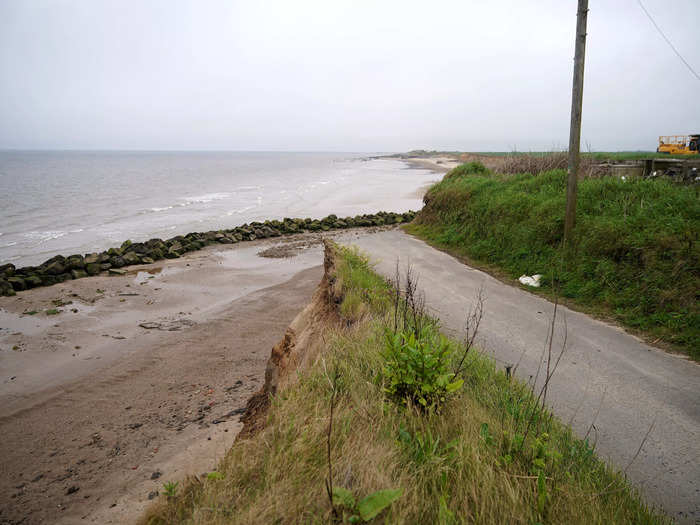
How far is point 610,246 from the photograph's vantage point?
26.2ft

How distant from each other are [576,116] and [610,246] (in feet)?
9.34

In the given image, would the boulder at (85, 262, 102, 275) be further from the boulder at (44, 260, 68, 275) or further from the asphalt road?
the asphalt road

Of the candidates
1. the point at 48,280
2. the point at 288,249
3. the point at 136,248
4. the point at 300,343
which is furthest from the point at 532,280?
the point at 136,248

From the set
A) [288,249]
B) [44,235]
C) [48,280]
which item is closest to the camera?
[48,280]

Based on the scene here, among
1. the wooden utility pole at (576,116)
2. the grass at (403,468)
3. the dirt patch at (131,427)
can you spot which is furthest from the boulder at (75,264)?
the wooden utility pole at (576,116)

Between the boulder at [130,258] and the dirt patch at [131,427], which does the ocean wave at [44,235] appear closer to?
the boulder at [130,258]

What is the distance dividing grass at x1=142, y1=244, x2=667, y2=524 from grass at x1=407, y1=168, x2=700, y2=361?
1.97 meters

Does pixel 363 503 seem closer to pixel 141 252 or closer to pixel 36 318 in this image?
pixel 36 318

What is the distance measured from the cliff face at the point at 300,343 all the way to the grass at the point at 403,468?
1.80 meters

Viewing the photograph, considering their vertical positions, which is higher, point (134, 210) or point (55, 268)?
point (134, 210)

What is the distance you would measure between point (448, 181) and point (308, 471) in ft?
51.7

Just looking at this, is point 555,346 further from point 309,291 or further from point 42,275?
point 42,275

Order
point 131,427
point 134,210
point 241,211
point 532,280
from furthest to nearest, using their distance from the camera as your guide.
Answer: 1. point 134,210
2. point 241,211
3. point 532,280
4. point 131,427

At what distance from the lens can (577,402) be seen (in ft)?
14.7
